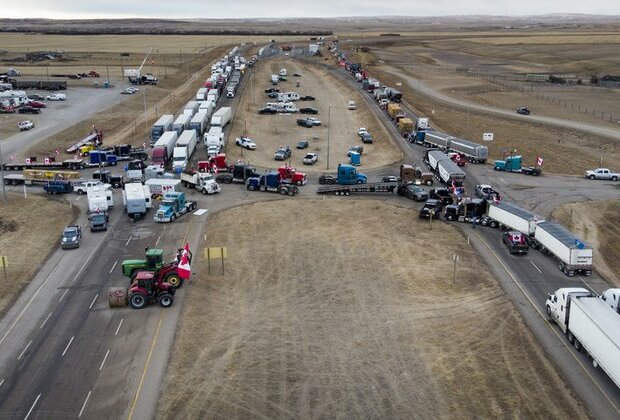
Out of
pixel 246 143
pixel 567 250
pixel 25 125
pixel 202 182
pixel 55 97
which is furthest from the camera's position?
pixel 55 97

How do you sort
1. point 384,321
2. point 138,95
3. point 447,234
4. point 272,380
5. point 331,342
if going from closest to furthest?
1. point 272,380
2. point 331,342
3. point 384,321
4. point 447,234
5. point 138,95

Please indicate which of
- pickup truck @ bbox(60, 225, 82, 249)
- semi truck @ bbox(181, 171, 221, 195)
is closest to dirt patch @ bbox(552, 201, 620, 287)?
semi truck @ bbox(181, 171, 221, 195)

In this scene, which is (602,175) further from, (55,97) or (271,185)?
(55,97)

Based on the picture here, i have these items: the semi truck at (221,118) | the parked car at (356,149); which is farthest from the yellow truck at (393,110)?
the semi truck at (221,118)

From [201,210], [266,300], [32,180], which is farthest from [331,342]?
[32,180]

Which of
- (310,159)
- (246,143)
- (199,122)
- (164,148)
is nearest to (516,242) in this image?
(310,159)

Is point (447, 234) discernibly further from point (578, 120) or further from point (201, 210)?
point (578, 120)

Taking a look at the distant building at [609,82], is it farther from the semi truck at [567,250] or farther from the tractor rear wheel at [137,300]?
the tractor rear wheel at [137,300]
